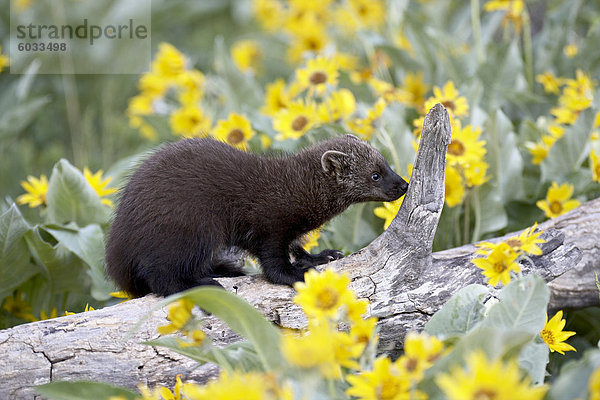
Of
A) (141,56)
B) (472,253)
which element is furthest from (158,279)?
(141,56)

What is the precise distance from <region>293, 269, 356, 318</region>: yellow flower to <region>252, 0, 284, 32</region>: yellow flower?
17.9 feet

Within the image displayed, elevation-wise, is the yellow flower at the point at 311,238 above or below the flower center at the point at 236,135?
below

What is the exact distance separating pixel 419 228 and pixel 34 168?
3.95 m

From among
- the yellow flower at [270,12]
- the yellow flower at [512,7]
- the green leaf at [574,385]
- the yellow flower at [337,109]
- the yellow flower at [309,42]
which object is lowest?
the green leaf at [574,385]

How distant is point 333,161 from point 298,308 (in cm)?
67

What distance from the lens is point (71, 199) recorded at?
3.92 meters

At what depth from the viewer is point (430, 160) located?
289 centimetres

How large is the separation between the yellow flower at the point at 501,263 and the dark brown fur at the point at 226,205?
686 millimetres

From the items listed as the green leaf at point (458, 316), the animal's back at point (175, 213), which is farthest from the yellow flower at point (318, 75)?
the green leaf at point (458, 316)

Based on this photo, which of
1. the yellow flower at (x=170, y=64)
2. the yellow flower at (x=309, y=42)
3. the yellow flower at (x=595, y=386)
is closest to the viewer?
the yellow flower at (x=595, y=386)

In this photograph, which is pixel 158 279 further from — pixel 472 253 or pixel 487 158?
pixel 487 158

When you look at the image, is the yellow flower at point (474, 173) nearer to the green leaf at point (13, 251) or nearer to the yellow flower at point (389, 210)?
the yellow flower at point (389, 210)

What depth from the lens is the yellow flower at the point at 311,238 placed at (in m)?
3.39

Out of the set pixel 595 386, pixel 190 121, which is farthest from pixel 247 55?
pixel 595 386
